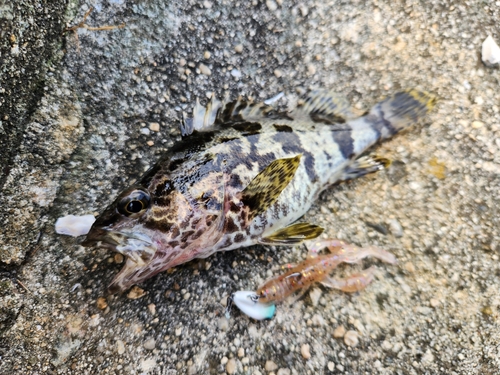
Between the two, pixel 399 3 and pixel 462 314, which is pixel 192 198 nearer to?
pixel 462 314

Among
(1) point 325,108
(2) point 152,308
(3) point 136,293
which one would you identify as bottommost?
(2) point 152,308

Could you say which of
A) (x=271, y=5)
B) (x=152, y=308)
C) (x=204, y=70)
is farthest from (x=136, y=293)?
(x=271, y=5)

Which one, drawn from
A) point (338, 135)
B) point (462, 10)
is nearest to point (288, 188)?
point (338, 135)

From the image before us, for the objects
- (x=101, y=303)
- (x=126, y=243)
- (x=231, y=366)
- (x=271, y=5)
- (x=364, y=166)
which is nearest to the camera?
(x=126, y=243)

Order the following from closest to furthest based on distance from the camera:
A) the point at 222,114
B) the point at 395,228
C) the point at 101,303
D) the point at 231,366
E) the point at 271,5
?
1. the point at 231,366
2. the point at 101,303
3. the point at 222,114
4. the point at 395,228
5. the point at 271,5

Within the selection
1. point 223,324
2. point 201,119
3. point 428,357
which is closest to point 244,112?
point 201,119

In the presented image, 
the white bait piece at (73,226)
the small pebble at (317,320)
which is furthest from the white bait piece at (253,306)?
the white bait piece at (73,226)

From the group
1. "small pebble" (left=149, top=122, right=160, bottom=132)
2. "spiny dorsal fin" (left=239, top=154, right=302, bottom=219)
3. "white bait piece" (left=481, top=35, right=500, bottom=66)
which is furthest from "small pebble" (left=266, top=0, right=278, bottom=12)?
"white bait piece" (left=481, top=35, right=500, bottom=66)

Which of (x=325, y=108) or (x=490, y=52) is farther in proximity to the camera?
(x=490, y=52)

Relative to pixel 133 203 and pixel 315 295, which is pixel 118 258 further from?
pixel 315 295

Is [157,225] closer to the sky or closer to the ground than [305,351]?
closer to the sky
